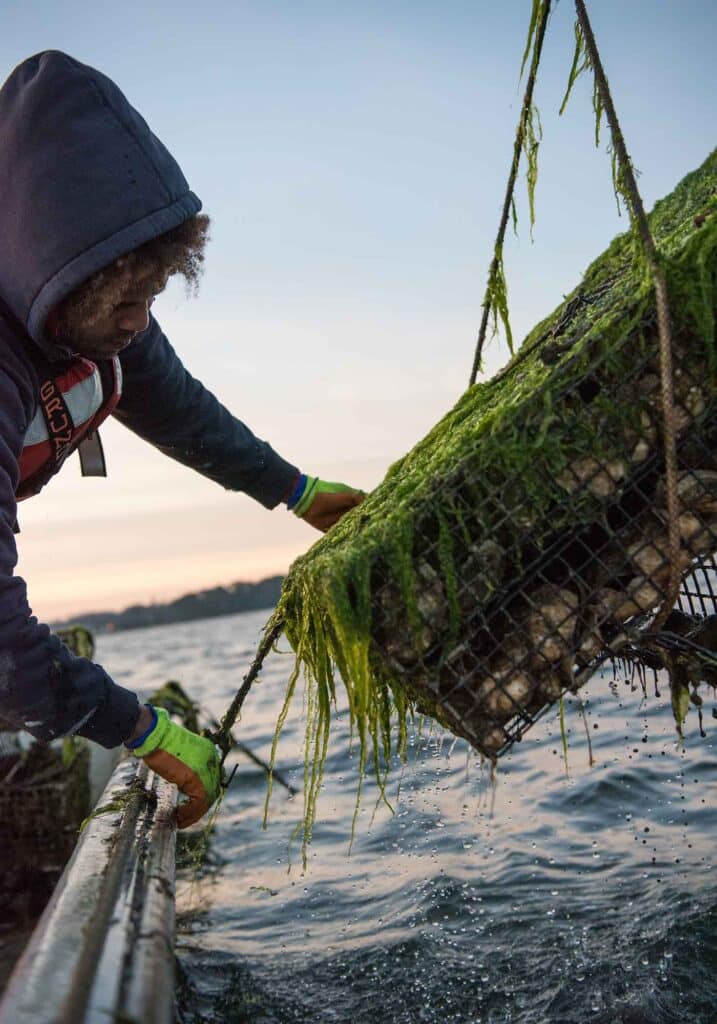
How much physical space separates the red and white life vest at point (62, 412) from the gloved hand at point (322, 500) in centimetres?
113

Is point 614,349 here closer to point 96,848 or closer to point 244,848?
point 96,848

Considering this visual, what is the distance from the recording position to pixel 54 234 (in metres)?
2.63

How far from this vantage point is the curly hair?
2.76m

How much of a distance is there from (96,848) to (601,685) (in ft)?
29.5

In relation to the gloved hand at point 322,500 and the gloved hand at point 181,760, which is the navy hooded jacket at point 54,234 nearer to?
the gloved hand at point 181,760

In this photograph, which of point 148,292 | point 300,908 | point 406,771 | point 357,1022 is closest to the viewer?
point 148,292

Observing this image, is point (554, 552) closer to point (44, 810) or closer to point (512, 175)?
point (512, 175)

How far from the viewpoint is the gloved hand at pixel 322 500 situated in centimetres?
428

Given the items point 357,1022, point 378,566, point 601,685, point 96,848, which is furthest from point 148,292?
point 601,685

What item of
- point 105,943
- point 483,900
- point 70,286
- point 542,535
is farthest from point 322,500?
point 105,943

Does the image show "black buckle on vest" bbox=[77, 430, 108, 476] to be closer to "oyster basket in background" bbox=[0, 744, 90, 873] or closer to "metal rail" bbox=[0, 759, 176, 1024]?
"metal rail" bbox=[0, 759, 176, 1024]

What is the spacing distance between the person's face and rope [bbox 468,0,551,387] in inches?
58.8

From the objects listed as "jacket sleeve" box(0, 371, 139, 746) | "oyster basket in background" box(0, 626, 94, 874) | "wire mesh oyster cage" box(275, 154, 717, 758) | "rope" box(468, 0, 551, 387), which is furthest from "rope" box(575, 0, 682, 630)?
"oyster basket in background" box(0, 626, 94, 874)

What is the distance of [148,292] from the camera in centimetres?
290
